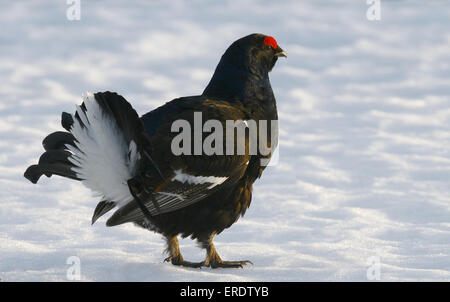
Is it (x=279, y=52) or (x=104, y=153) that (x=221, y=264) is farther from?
(x=279, y=52)

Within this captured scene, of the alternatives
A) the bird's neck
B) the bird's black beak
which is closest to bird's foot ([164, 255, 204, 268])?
the bird's neck

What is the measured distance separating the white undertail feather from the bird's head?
161 cm

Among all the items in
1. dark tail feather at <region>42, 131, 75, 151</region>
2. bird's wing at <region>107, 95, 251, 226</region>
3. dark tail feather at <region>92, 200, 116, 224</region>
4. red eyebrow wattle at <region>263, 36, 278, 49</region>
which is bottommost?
dark tail feather at <region>92, 200, 116, 224</region>

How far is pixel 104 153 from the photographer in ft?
18.2

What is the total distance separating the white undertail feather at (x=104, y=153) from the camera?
5.50 meters

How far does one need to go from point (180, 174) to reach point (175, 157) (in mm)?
150

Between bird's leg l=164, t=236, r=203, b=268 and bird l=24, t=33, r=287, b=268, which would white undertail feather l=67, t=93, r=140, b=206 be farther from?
bird's leg l=164, t=236, r=203, b=268

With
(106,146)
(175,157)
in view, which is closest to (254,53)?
(175,157)

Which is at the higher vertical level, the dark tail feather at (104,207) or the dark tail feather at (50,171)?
the dark tail feather at (50,171)

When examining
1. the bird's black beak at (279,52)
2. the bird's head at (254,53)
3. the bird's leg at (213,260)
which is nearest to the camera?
the bird's leg at (213,260)

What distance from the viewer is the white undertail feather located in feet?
18.0

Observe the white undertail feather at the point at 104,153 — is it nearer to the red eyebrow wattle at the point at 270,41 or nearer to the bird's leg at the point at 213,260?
the bird's leg at the point at 213,260

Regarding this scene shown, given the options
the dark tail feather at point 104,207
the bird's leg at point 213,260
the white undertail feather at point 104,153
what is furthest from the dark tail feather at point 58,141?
the bird's leg at point 213,260
